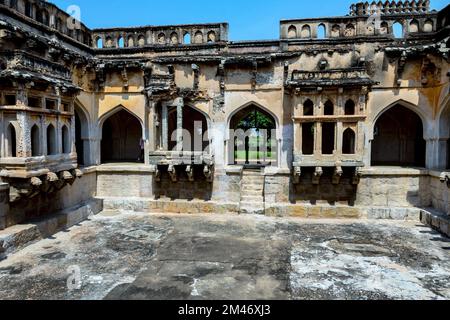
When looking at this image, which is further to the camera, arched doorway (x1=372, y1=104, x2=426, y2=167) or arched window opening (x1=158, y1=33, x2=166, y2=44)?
arched doorway (x1=372, y1=104, x2=426, y2=167)

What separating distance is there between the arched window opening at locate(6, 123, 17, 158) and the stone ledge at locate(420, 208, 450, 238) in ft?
33.4

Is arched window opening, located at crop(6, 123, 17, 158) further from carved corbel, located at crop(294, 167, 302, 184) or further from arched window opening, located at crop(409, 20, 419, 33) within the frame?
arched window opening, located at crop(409, 20, 419, 33)

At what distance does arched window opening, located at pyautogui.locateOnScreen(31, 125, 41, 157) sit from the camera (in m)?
7.50

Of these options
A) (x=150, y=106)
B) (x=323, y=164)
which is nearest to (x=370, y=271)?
(x=323, y=164)

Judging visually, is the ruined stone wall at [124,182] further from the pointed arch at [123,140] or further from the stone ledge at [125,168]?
the pointed arch at [123,140]

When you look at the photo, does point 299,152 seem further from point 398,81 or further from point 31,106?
point 31,106

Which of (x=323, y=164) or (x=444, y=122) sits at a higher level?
(x=444, y=122)

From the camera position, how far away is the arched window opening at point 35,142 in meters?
7.50

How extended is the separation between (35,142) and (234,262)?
17.0 feet

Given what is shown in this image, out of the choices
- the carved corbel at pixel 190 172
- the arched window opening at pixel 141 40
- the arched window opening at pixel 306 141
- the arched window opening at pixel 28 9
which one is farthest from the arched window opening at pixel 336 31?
the arched window opening at pixel 28 9

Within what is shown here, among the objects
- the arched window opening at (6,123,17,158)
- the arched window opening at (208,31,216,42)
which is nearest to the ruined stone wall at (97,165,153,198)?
the arched window opening at (6,123,17,158)

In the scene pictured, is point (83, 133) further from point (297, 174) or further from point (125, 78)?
point (297, 174)

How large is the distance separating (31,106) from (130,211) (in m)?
4.54
